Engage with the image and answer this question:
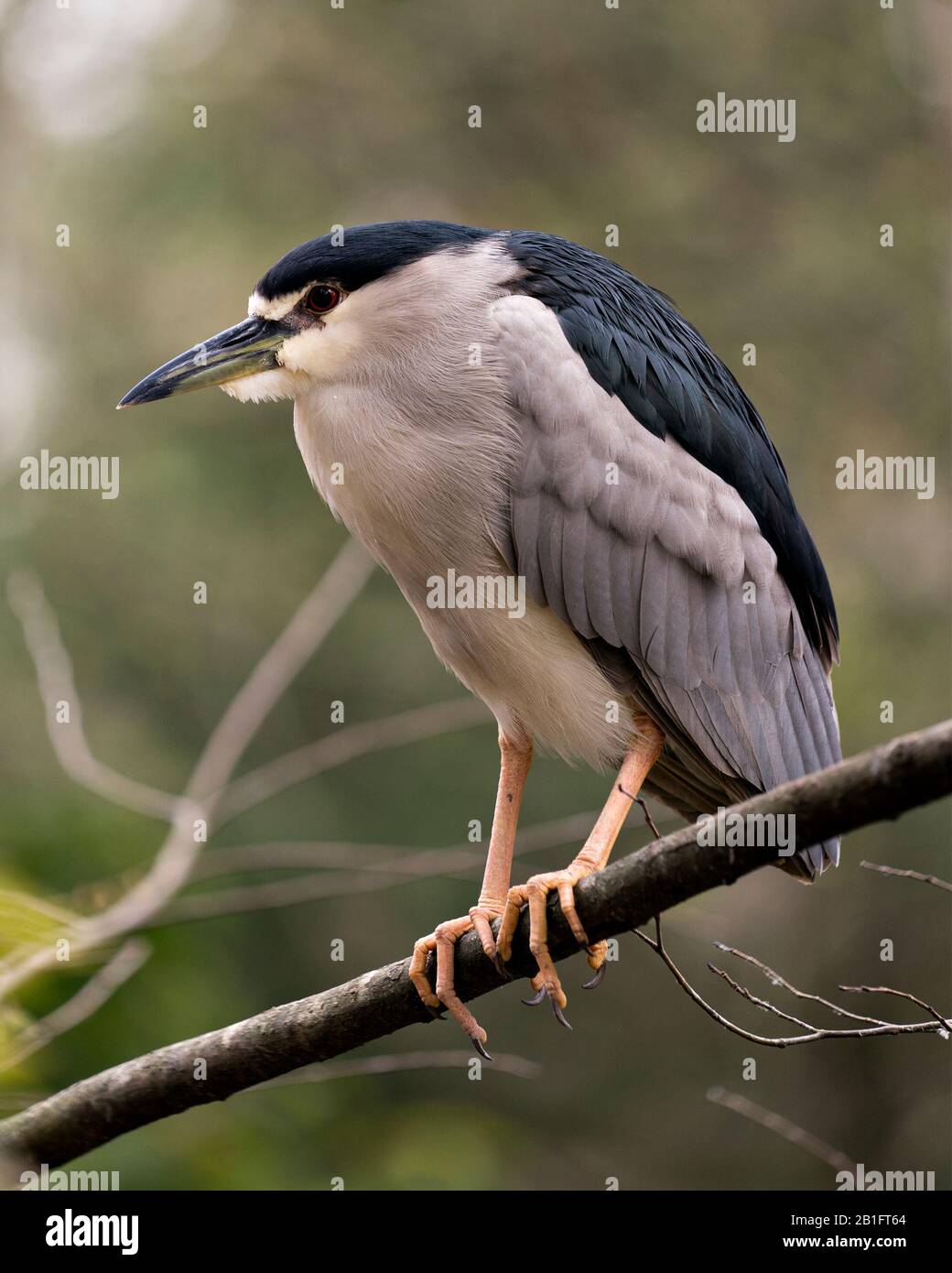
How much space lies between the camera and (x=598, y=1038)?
343 inches

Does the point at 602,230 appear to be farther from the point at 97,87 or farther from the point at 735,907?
the point at 735,907

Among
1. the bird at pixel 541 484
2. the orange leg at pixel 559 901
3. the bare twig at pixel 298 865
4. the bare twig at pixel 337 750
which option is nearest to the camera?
the orange leg at pixel 559 901

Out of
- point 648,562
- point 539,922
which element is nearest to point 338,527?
point 648,562

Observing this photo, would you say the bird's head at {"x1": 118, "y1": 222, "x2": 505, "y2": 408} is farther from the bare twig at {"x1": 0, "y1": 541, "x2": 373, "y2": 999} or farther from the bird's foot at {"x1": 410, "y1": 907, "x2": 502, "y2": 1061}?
the bird's foot at {"x1": 410, "y1": 907, "x2": 502, "y2": 1061}

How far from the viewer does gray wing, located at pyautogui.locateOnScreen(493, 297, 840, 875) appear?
12.2 ft

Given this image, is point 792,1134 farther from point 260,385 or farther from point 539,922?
point 260,385

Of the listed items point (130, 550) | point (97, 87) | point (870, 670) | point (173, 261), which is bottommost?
point (870, 670)

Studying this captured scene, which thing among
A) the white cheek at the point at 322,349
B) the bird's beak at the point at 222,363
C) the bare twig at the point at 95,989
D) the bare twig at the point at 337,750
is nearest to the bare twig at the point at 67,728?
the bare twig at the point at 337,750

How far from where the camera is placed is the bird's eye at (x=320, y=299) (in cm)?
386

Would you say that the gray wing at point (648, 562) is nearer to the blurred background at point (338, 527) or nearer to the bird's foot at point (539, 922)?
the bird's foot at point (539, 922)

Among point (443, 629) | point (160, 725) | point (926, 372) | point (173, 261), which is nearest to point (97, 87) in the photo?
point (173, 261)

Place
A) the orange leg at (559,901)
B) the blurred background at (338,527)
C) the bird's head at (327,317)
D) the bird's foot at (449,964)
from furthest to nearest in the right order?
the blurred background at (338,527) → the bird's head at (327,317) → the bird's foot at (449,964) → the orange leg at (559,901)

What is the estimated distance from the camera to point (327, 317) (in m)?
3.85

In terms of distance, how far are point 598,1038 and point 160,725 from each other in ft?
11.1
